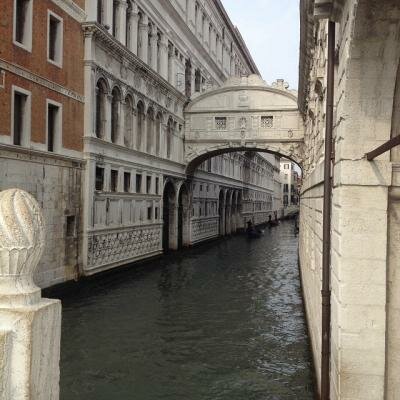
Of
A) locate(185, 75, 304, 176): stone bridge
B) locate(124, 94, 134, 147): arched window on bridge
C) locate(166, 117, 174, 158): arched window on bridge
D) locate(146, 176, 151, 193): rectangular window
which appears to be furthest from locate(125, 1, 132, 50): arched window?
locate(185, 75, 304, 176): stone bridge

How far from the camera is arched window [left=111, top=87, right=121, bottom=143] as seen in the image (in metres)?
16.3

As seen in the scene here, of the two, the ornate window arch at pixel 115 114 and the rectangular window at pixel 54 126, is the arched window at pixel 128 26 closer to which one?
the ornate window arch at pixel 115 114

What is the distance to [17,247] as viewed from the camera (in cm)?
175

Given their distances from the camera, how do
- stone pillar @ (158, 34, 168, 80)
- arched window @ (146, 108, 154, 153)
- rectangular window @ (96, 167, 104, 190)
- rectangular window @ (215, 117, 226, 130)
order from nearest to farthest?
rectangular window @ (96, 167, 104, 190)
arched window @ (146, 108, 154, 153)
stone pillar @ (158, 34, 168, 80)
rectangular window @ (215, 117, 226, 130)

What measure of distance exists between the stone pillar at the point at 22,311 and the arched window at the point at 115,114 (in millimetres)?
14916

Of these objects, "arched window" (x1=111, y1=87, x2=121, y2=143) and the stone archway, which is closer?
"arched window" (x1=111, y1=87, x2=121, y2=143)

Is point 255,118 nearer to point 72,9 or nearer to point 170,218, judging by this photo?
point 170,218

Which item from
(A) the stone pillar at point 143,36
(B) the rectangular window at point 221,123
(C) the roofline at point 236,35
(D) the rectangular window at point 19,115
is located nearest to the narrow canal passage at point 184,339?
(D) the rectangular window at point 19,115

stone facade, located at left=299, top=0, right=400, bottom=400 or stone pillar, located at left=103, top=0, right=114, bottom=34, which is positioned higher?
stone pillar, located at left=103, top=0, right=114, bottom=34

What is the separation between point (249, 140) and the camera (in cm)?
2222

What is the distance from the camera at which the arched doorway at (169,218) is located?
75.7 feet

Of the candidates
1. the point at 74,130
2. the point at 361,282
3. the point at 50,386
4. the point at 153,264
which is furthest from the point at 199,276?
the point at 50,386

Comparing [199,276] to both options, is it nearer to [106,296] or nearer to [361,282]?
[106,296]

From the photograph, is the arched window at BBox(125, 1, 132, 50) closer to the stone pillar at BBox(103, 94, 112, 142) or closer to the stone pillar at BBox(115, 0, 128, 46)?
the stone pillar at BBox(115, 0, 128, 46)
